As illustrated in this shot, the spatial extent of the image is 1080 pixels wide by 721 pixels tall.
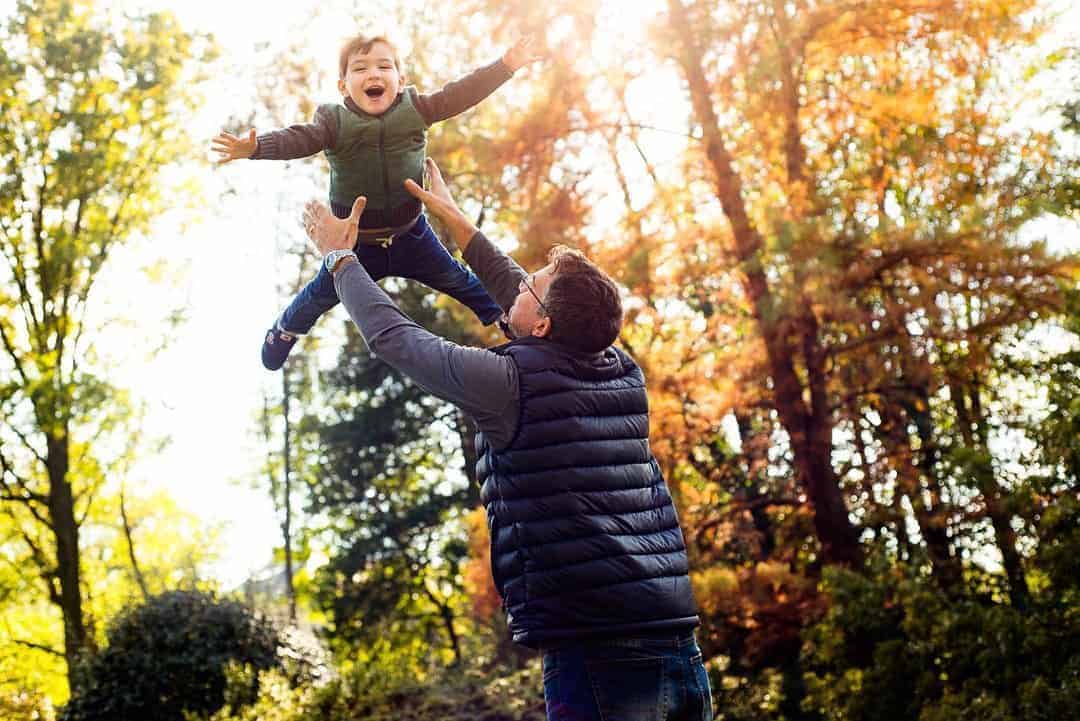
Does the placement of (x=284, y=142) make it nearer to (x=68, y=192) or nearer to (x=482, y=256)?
(x=482, y=256)

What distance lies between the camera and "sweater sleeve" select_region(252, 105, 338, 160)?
11.8 ft

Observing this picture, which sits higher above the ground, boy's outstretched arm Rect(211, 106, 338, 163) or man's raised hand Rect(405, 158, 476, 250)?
boy's outstretched arm Rect(211, 106, 338, 163)

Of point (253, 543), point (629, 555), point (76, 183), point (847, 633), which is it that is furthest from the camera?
point (253, 543)

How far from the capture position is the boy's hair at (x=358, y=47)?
358cm

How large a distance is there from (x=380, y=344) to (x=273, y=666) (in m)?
9.72

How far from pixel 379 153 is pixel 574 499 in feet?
4.43

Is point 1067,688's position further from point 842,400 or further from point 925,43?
point 925,43

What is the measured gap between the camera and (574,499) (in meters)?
2.94

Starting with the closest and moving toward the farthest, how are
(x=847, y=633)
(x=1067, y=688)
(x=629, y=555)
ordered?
(x=629, y=555) < (x=1067, y=688) < (x=847, y=633)

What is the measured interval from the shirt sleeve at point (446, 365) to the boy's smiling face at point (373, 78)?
851mm

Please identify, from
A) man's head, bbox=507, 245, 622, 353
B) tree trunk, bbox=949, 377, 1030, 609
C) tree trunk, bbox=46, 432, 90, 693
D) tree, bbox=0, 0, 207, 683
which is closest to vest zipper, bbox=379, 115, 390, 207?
man's head, bbox=507, 245, 622, 353

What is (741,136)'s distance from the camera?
11992 millimetres

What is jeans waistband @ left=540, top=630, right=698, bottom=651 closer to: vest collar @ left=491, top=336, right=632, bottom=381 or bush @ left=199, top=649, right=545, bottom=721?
vest collar @ left=491, top=336, right=632, bottom=381

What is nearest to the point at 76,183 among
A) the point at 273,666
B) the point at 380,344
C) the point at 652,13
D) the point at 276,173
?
the point at 276,173
